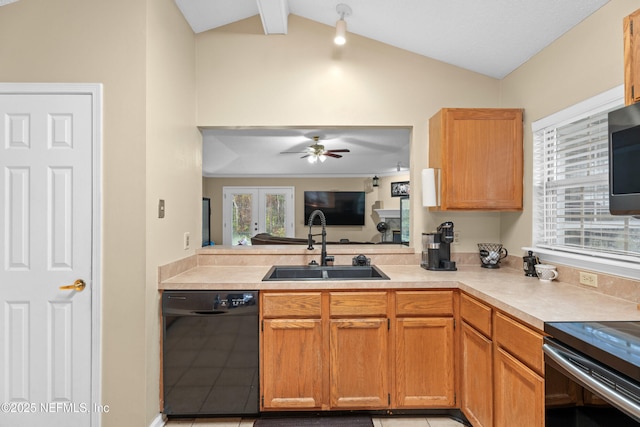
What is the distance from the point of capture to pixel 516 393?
153cm

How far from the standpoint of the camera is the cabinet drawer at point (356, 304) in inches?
82.0

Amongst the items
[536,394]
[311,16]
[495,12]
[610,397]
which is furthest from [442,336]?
[311,16]

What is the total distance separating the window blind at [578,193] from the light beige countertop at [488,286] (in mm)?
280

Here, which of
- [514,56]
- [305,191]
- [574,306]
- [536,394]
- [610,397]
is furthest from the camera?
[305,191]

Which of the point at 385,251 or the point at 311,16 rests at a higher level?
the point at 311,16

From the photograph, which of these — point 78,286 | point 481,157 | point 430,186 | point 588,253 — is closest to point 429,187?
point 430,186

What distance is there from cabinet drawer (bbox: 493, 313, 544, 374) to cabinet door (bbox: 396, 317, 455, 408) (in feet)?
1.45

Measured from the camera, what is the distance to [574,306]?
1.53m

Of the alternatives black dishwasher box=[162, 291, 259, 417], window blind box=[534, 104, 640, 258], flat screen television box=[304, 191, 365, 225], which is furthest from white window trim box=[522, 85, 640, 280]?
flat screen television box=[304, 191, 365, 225]

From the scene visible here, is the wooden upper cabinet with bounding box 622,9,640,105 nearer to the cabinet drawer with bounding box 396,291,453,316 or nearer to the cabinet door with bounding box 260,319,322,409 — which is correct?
the cabinet drawer with bounding box 396,291,453,316

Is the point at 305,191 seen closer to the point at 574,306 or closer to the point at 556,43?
the point at 556,43

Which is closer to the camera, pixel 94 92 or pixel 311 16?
pixel 94 92

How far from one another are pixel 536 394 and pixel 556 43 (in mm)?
2072

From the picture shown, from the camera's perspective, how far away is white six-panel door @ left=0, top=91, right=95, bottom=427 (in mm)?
1888
